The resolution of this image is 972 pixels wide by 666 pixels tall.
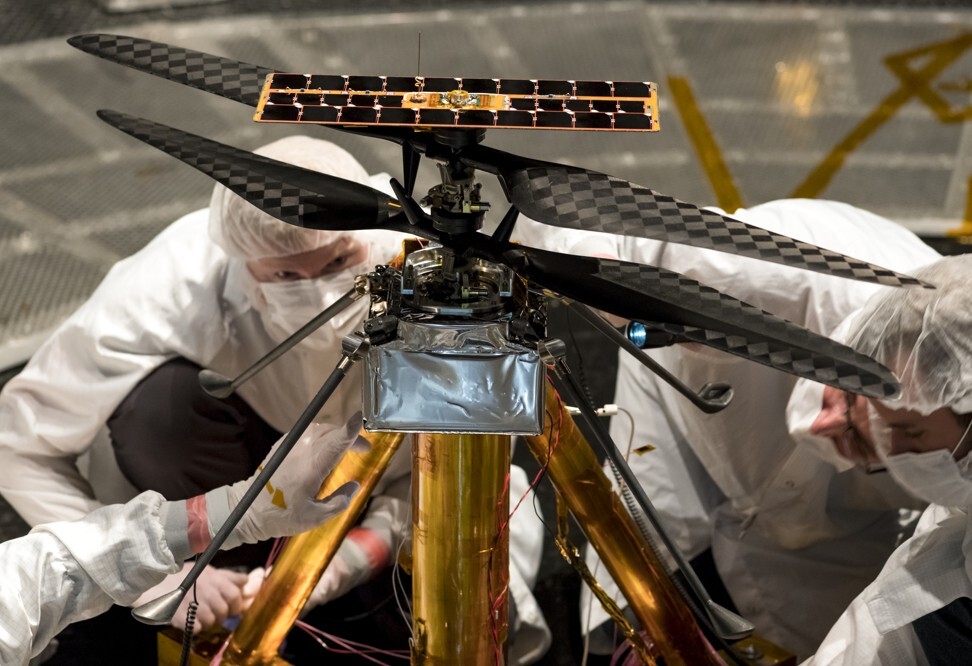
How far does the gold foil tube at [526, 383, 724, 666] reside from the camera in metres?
1.17

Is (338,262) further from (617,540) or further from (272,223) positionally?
(617,540)

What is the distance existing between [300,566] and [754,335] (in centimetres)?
67

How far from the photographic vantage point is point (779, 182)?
103 inches

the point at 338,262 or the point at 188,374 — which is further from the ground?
the point at 338,262

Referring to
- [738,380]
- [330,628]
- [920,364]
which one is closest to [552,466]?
[920,364]

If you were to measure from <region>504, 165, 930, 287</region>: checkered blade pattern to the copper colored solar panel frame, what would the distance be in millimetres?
47

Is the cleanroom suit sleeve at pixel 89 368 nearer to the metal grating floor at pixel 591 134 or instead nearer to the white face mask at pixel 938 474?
the metal grating floor at pixel 591 134

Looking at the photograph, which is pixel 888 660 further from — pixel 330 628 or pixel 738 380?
pixel 330 628

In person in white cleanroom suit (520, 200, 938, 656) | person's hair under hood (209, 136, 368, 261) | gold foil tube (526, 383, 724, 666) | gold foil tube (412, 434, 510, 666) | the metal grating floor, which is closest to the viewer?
gold foil tube (412, 434, 510, 666)

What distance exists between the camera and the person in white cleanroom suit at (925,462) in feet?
3.74

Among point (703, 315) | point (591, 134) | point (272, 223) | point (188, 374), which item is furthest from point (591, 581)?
point (591, 134)

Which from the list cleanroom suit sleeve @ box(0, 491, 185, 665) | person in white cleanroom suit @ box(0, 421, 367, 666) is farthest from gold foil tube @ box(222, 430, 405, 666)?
cleanroom suit sleeve @ box(0, 491, 185, 665)

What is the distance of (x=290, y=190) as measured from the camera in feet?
3.19

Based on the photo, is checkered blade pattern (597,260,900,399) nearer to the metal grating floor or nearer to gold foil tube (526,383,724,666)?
gold foil tube (526,383,724,666)
